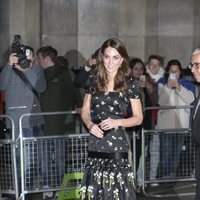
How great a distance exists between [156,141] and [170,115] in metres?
0.55

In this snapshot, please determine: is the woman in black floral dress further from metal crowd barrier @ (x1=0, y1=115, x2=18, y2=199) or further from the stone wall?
the stone wall

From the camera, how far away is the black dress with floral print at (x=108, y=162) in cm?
650

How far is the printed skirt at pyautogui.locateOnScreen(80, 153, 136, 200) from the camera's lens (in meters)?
6.50

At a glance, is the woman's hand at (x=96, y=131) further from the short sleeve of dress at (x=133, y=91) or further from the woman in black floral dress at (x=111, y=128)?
the short sleeve of dress at (x=133, y=91)

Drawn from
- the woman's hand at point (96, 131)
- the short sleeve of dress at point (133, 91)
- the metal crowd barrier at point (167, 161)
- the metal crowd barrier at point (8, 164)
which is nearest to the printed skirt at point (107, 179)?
the woman's hand at point (96, 131)

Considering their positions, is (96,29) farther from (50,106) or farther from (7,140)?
(7,140)

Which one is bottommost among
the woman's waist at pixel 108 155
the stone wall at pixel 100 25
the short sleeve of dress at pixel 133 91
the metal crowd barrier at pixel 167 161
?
the metal crowd barrier at pixel 167 161

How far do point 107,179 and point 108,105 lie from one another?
0.70m

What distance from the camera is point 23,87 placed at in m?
8.61

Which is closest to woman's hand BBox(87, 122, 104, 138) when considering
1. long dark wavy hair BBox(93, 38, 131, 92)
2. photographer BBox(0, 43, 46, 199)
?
long dark wavy hair BBox(93, 38, 131, 92)

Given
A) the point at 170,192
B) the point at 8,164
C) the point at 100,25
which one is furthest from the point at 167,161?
the point at 100,25

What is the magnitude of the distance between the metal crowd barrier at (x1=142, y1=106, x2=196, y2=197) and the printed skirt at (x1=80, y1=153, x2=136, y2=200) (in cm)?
257

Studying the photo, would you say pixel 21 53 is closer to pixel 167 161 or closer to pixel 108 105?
pixel 108 105

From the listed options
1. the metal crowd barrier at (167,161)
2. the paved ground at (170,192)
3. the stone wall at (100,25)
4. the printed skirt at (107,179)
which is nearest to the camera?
the printed skirt at (107,179)
